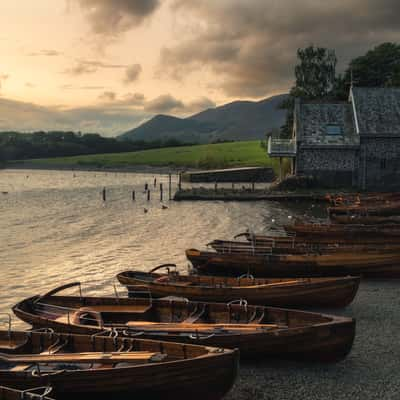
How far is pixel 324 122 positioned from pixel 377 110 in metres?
6.27

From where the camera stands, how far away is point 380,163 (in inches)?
2143

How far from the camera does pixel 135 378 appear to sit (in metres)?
9.70

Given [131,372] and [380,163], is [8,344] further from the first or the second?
[380,163]

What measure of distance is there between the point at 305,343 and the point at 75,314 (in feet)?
21.5

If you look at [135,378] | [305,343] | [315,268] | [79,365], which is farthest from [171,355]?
[315,268]

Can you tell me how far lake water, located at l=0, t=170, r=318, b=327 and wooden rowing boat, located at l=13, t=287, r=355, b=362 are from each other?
3.72 metres

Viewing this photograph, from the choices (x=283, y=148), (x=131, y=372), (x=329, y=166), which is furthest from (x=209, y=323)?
(x=329, y=166)

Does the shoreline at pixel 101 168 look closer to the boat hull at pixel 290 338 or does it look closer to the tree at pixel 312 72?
the tree at pixel 312 72

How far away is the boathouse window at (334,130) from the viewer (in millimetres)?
54688

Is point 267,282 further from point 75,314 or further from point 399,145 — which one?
point 399,145

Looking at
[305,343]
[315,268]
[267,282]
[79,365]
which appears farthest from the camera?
[315,268]

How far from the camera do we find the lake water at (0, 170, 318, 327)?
24.0m

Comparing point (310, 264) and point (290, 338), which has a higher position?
point (310, 264)

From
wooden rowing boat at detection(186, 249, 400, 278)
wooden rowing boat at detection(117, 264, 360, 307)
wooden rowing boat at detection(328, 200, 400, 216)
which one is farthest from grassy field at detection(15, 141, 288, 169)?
wooden rowing boat at detection(117, 264, 360, 307)
